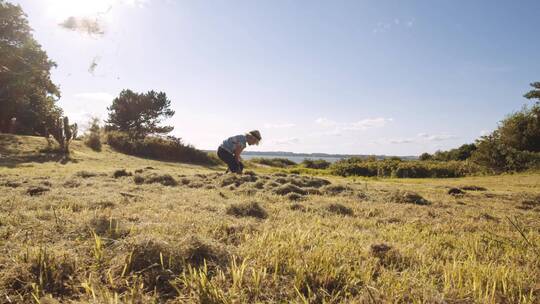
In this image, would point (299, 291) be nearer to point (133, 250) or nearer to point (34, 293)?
point (133, 250)

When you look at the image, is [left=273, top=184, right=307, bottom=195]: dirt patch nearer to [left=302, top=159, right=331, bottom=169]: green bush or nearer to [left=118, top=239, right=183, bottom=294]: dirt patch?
[left=118, top=239, right=183, bottom=294]: dirt patch

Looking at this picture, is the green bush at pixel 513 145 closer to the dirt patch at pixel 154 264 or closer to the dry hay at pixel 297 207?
the dry hay at pixel 297 207

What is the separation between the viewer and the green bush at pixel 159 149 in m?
22.5

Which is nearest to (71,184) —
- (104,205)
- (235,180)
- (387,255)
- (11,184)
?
(11,184)

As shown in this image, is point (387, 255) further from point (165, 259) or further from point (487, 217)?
point (487, 217)

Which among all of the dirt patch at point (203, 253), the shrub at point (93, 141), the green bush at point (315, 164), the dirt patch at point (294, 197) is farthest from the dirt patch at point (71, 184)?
the green bush at point (315, 164)

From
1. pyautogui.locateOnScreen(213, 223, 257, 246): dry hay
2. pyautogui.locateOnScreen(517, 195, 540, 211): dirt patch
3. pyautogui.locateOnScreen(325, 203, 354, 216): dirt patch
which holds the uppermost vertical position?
pyautogui.locateOnScreen(213, 223, 257, 246): dry hay

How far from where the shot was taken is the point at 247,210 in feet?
14.2

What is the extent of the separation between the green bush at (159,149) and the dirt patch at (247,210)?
19020 mm

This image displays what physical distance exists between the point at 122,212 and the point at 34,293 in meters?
2.11

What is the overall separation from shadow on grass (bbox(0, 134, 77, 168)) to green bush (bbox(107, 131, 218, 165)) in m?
7.21

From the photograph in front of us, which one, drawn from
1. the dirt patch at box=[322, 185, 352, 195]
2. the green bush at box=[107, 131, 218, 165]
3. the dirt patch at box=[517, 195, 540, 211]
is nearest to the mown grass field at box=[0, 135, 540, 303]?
the dirt patch at box=[517, 195, 540, 211]

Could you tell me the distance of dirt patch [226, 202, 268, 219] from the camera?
4.25m

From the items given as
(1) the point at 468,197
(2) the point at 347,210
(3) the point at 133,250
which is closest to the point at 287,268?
(3) the point at 133,250
